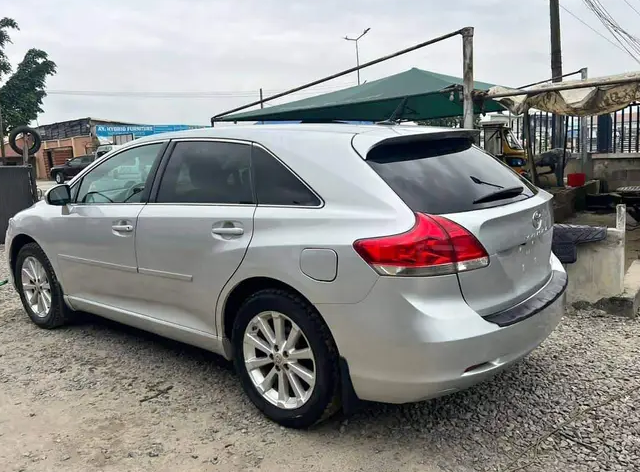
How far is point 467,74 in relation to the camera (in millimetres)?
5664

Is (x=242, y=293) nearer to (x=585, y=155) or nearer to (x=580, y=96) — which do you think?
(x=580, y=96)

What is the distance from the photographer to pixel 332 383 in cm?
274

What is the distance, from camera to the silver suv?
250 centimetres

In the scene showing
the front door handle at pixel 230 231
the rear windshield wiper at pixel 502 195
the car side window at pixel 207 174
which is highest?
the car side window at pixel 207 174

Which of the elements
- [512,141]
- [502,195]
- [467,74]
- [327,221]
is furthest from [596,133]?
[327,221]

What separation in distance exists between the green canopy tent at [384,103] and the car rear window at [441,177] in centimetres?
420

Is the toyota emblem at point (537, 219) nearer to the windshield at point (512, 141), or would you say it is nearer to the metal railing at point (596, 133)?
the metal railing at point (596, 133)

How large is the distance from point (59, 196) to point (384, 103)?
6231 mm

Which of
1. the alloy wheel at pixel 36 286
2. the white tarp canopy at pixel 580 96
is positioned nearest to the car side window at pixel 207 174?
the alloy wheel at pixel 36 286

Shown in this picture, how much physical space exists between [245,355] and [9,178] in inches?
309

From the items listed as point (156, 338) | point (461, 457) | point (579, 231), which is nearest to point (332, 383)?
point (461, 457)

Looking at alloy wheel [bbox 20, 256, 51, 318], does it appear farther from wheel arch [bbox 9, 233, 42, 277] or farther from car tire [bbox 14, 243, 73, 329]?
wheel arch [bbox 9, 233, 42, 277]

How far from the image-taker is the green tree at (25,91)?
28078 millimetres

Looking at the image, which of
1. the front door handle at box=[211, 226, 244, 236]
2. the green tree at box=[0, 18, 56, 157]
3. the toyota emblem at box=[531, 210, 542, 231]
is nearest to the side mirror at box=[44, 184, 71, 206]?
the front door handle at box=[211, 226, 244, 236]
